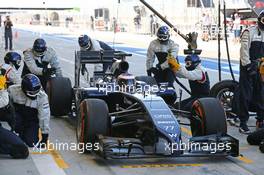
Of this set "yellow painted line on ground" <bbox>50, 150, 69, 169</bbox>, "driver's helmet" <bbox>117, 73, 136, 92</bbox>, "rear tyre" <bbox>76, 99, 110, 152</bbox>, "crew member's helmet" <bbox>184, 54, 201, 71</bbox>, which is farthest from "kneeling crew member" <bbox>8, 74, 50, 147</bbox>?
"crew member's helmet" <bbox>184, 54, 201, 71</bbox>

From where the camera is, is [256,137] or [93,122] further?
[256,137]

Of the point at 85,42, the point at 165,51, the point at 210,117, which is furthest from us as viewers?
the point at 165,51

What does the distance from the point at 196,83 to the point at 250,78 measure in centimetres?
106

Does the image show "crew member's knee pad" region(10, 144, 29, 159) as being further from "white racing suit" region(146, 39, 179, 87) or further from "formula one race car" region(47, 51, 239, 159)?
"white racing suit" region(146, 39, 179, 87)

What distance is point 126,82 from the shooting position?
26.6 feet

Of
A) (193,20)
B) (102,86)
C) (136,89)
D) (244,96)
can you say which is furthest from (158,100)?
(193,20)

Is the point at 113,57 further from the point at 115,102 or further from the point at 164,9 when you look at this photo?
the point at 164,9

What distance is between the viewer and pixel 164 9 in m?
39.9

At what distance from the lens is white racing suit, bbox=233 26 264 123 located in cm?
870

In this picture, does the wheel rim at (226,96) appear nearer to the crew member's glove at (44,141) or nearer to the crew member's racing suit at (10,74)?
the crew member's racing suit at (10,74)

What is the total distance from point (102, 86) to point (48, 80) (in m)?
1.81

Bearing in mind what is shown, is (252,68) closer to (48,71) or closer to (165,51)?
(165,51)

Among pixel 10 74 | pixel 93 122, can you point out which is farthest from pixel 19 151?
pixel 10 74

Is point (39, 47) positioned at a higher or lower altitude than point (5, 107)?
higher
